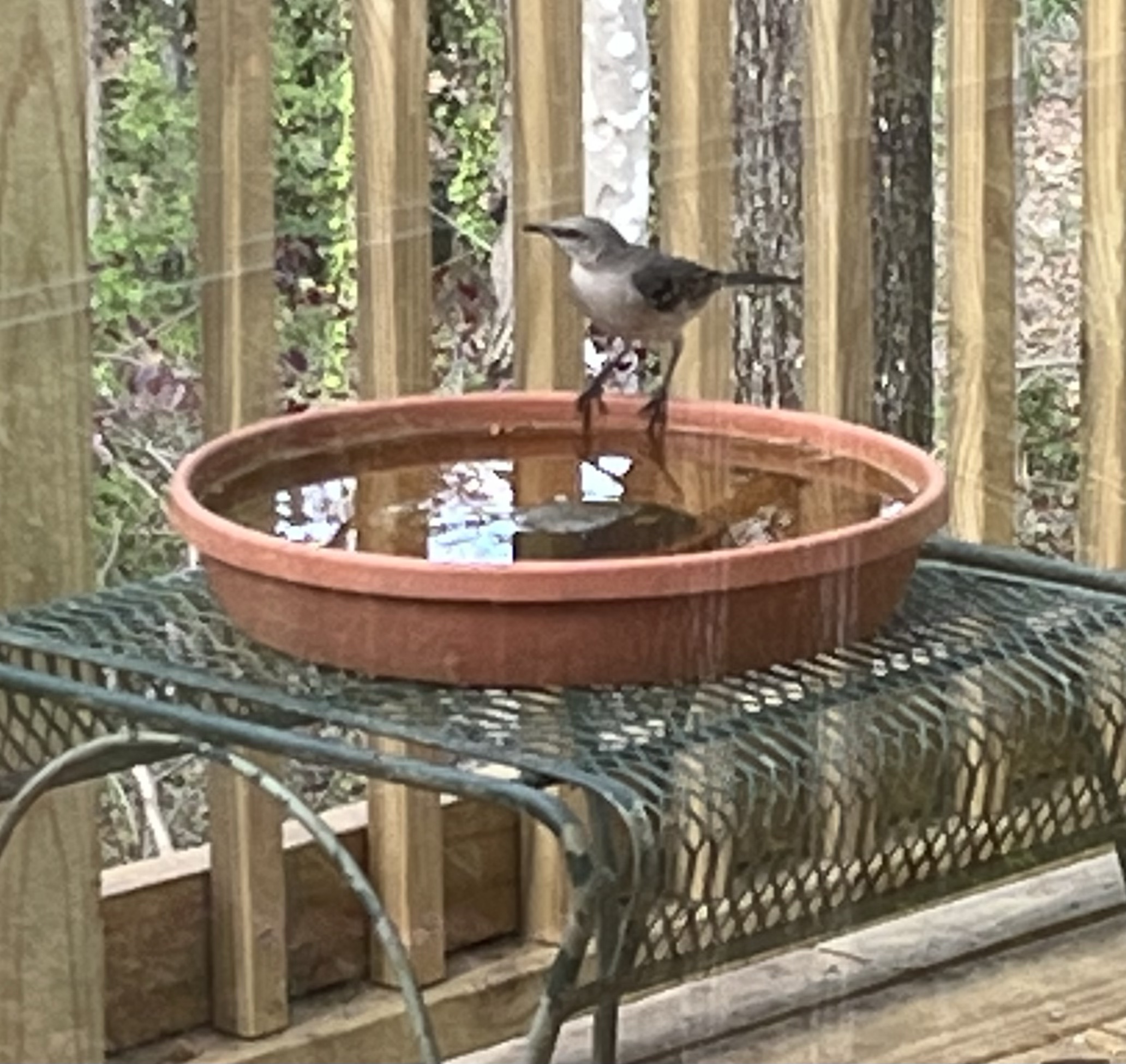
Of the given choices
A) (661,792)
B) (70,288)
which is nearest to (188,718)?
(661,792)

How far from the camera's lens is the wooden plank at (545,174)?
1.54 metres

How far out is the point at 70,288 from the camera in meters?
1.50

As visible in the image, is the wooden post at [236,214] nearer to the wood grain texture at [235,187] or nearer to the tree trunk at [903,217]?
the wood grain texture at [235,187]

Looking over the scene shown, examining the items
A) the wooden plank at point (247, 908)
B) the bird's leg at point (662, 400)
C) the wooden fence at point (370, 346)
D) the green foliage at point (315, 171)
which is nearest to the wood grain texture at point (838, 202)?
the wooden fence at point (370, 346)

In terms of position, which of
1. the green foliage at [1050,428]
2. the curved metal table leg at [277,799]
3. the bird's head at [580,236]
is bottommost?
the curved metal table leg at [277,799]

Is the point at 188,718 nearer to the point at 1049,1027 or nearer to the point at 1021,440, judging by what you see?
the point at 1049,1027

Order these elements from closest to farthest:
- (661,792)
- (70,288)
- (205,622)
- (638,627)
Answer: (661,792)
(638,627)
(205,622)
(70,288)

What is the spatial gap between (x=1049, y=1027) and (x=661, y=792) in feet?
1.66

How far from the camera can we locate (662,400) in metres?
1.47

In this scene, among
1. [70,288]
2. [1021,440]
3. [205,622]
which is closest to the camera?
[205,622]

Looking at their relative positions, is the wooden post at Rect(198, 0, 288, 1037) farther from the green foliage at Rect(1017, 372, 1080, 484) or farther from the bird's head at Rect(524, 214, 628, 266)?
the green foliage at Rect(1017, 372, 1080, 484)

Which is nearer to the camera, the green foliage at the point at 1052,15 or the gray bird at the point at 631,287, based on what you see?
the gray bird at the point at 631,287

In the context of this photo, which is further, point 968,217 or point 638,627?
point 968,217

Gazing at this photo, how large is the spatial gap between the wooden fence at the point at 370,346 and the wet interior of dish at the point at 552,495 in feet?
0.34
